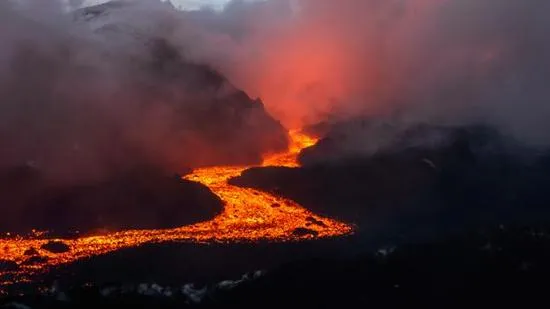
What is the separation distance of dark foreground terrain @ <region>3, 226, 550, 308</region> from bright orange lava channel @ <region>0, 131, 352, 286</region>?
11.1 feet

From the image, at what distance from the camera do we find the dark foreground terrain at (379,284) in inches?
1446

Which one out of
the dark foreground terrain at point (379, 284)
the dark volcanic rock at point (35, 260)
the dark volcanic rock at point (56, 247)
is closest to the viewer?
the dark foreground terrain at point (379, 284)

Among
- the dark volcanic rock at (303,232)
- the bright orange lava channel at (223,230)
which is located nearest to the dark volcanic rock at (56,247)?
the bright orange lava channel at (223,230)

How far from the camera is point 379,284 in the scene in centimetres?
4028

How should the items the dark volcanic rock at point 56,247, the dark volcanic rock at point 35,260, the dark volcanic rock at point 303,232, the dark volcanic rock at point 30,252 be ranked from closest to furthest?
the dark volcanic rock at point 35,260, the dark volcanic rock at point 30,252, the dark volcanic rock at point 56,247, the dark volcanic rock at point 303,232

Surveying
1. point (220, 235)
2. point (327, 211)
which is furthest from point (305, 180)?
point (220, 235)

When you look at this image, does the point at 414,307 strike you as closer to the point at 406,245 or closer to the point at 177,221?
the point at 406,245

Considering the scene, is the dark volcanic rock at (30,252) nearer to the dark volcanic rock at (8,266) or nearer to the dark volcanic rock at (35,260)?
the dark volcanic rock at (35,260)

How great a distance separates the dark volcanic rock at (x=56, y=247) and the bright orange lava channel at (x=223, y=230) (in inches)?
10.5

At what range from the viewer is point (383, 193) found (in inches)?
2125

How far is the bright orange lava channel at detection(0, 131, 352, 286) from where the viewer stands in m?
40.6

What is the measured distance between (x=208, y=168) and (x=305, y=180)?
23.5 ft

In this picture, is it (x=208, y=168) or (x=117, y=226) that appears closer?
(x=117, y=226)

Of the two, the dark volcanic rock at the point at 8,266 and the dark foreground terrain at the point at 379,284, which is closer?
the dark foreground terrain at the point at 379,284
